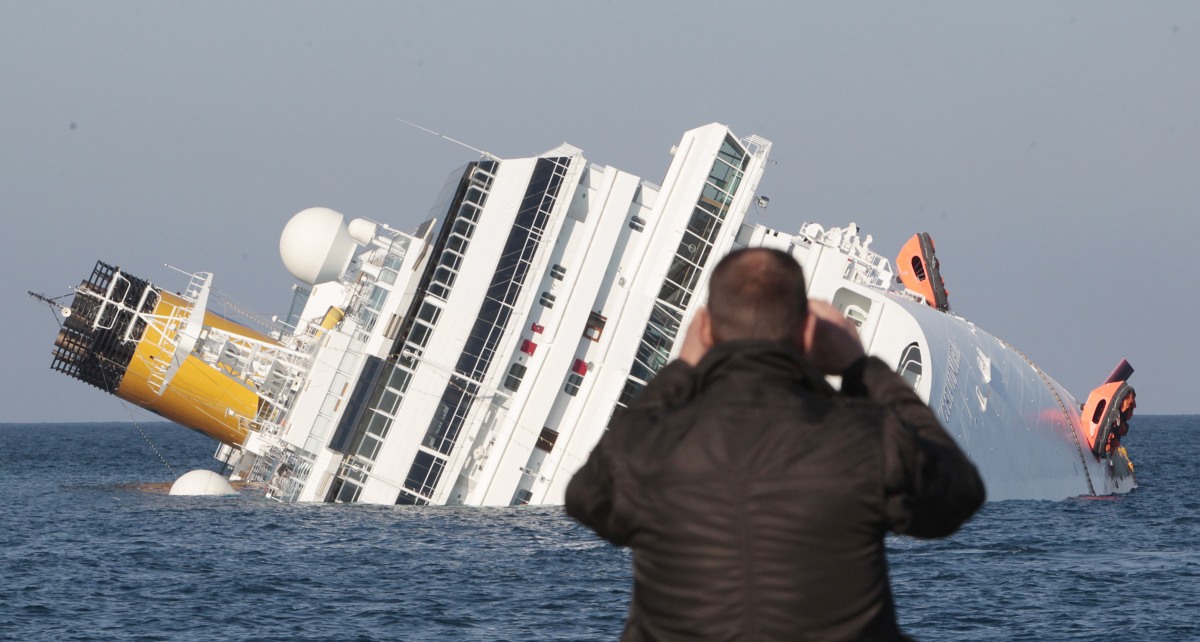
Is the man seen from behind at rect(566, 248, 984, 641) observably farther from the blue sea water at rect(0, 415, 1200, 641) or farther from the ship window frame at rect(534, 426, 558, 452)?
the ship window frame at rect(534, 426, 558, 452)

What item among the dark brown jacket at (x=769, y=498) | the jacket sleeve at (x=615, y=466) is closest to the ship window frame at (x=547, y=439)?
the jacket sleeve at (x=615, y=466)

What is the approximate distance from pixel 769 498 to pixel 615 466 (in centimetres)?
45

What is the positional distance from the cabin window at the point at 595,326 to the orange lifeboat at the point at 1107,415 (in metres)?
23.1

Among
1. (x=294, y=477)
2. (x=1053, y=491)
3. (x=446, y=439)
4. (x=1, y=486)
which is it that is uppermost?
(x=1053, y=491)

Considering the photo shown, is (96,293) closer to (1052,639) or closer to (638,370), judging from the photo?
(638,370)

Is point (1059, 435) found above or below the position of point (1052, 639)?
above

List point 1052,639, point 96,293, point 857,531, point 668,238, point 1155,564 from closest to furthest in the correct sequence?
1. point 857,531
2. point 1052,639
3. point 1155,564
4. point 668,238
5. point 96,293

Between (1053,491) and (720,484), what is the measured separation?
43.6 meters

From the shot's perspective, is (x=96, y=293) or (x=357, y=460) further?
(x=96, y=293)

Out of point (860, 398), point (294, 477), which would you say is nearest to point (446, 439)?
point (294, 477)

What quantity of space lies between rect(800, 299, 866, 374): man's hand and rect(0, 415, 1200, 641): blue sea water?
18.1 m

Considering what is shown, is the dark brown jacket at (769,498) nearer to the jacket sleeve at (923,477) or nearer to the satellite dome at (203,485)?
the jacket sleeve at (923,477)

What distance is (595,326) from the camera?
34438 millimetres

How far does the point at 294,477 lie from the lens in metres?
36.3
